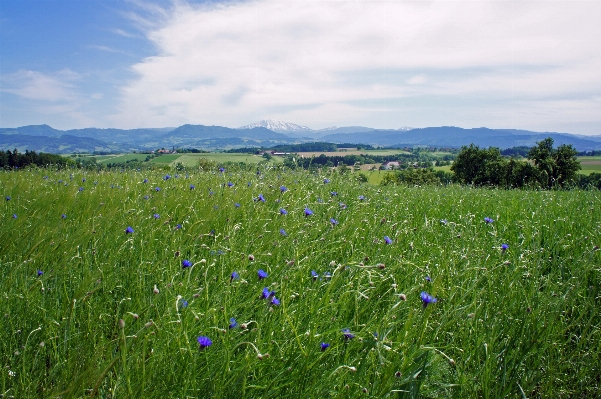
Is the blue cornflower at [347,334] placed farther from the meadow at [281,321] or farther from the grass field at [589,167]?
the grass field at [589,167]

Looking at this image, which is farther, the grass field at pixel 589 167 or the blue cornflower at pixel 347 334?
the grass field at pixel 589 167

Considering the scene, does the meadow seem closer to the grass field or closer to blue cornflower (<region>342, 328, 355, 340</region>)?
blue cornflower (<region>342, 328, 355, 340</region>)

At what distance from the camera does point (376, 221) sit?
14.8ft

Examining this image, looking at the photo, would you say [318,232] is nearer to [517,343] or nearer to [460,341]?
[460,341]

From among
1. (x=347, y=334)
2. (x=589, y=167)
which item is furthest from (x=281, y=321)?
(x=589, y=167)

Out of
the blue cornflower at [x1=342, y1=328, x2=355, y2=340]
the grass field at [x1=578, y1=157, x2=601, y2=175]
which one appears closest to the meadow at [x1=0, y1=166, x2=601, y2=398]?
the blue cornflower at [x1=342, y1=328, x2=355, y2=340]

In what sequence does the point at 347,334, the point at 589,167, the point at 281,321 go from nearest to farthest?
1. the point at 347,334
2. the point at 281,321
3. the point at 589,167

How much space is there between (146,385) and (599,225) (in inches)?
204

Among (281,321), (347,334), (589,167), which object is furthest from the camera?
(589,167)

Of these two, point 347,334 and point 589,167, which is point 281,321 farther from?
point 589,167

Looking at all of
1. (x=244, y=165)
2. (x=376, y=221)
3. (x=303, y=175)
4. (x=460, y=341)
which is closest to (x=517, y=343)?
(x=460, y=341)

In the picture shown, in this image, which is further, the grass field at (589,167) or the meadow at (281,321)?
the grass field at (589,167)

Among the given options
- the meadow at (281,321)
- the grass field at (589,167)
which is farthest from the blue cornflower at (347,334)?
the grass field at (589,167)

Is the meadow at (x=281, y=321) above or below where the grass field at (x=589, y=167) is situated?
above
